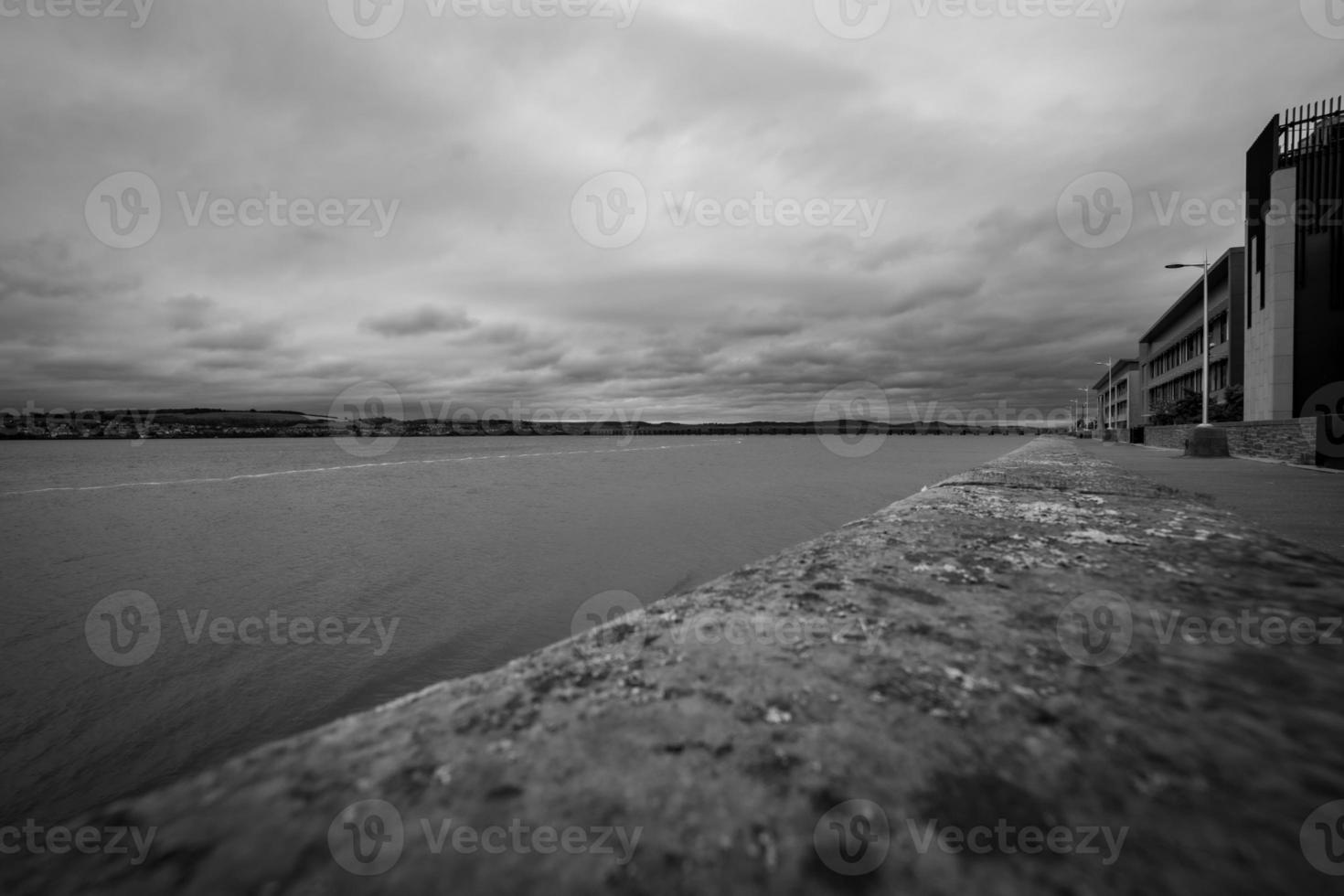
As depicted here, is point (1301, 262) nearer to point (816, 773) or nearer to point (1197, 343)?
point (1197, 343)

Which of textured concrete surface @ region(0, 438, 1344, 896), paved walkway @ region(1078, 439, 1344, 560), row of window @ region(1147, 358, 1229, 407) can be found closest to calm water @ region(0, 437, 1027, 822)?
textured concrete surface @ region(0, 438, 1344, 896)

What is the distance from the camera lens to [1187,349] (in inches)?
2409

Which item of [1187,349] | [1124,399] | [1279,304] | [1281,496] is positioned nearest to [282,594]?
[1281,496]

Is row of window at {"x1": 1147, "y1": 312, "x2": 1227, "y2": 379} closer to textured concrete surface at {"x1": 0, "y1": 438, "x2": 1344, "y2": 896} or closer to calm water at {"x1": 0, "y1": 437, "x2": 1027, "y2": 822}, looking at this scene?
calm water at {"x1": 0, "y1": 437, "x2": 1027, "y2": 822}

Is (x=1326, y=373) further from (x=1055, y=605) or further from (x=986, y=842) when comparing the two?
(x=986, y=842)

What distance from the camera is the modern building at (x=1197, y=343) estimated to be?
4484 centimetres

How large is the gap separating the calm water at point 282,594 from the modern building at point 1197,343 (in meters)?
43.5

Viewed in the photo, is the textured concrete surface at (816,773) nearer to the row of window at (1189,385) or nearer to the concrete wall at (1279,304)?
the concrete wall at (1279,304)

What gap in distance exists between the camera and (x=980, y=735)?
1.88m

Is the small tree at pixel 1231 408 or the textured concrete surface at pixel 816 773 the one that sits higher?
the small tree at pixel 1231 408

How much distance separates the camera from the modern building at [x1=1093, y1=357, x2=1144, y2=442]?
291ft

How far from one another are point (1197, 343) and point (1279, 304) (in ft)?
117

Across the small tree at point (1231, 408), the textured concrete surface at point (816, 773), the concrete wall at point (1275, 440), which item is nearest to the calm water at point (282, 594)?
the textured concrete surface at point (816, 773)

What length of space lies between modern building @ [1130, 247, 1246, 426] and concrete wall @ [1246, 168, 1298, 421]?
22.3ft
